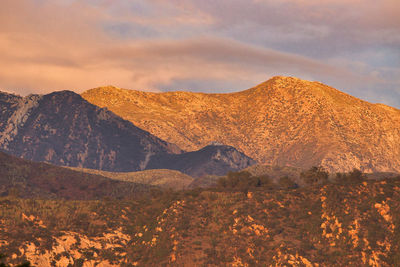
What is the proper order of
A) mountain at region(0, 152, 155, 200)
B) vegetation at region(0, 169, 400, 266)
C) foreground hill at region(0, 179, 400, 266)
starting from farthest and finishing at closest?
mountain at region(0, 152, 155, 200) < vegetation at region(0, 169, 400, 266) < foreground hill at region(0, 179, 400, 266)

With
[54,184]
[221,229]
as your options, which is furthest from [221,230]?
[54,184]

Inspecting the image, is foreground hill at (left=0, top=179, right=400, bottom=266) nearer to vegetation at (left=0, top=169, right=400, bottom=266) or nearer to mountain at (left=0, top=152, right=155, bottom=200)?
vegetation at (left=0, top=169, right=400, bottom=266)

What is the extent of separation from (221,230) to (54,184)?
77723mm

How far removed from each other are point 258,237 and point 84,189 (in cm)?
7880

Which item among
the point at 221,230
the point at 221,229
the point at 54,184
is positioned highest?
the point at 54,184

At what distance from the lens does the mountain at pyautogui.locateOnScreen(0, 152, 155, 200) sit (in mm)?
153000

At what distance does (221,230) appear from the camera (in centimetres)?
9612

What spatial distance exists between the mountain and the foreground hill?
1759 inches

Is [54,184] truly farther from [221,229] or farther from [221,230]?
[221,230]

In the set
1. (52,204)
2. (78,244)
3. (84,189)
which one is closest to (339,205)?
(78,244)

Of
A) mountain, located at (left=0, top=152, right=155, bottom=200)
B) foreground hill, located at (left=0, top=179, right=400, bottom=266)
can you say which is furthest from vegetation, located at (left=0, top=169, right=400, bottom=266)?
mountain, located at (left=0, top=152, right=155, bottom=200)

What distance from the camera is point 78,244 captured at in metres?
91.8

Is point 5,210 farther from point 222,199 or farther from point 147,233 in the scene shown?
point 222,199

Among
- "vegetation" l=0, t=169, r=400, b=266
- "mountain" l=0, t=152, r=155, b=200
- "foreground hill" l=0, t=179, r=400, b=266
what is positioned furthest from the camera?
"mountain" l=0, t=152, r=155, b=200
